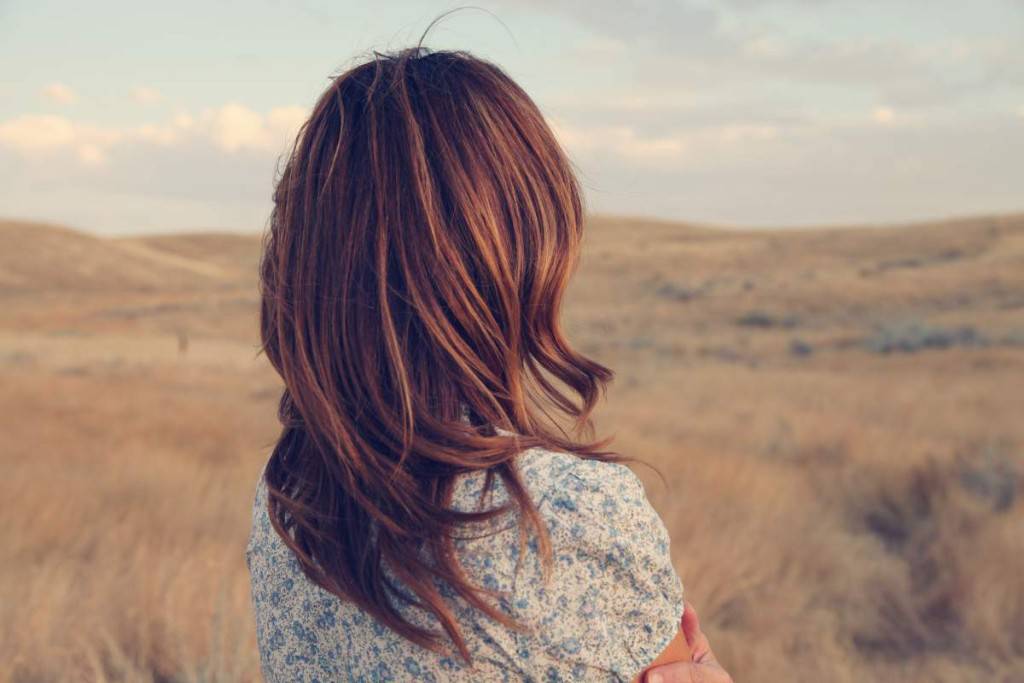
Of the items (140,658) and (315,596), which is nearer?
(315,596)

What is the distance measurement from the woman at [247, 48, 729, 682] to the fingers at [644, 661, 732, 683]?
15 millimetres

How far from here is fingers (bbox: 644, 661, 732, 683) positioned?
48.9 inches

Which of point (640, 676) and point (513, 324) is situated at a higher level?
point (513, 324)

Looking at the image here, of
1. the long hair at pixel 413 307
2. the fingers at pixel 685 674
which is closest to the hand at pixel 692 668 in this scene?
the fingers at pixel 685 674

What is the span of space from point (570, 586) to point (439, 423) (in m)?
0.26

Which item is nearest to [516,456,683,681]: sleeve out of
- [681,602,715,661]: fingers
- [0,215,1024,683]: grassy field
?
[681,602,715,661]: fingers

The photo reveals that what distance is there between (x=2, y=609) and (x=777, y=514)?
4.32 metres

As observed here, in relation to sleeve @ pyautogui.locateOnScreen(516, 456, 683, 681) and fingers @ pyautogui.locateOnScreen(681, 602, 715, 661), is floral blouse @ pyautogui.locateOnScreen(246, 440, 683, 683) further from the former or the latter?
fingers @ pyautogui.locateOnScreen(681, 602, 715, 661)

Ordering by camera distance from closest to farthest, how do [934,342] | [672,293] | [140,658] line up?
[140,658] → [934,342] → [672,293]

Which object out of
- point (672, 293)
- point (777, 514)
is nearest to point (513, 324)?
point (777, 514)

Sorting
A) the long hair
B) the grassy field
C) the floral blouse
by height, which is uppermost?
the long hair

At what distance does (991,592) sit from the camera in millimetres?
4762

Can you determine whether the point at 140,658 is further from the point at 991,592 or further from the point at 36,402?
the point at 36,402

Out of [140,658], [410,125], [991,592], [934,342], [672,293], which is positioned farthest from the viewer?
[672,293]
